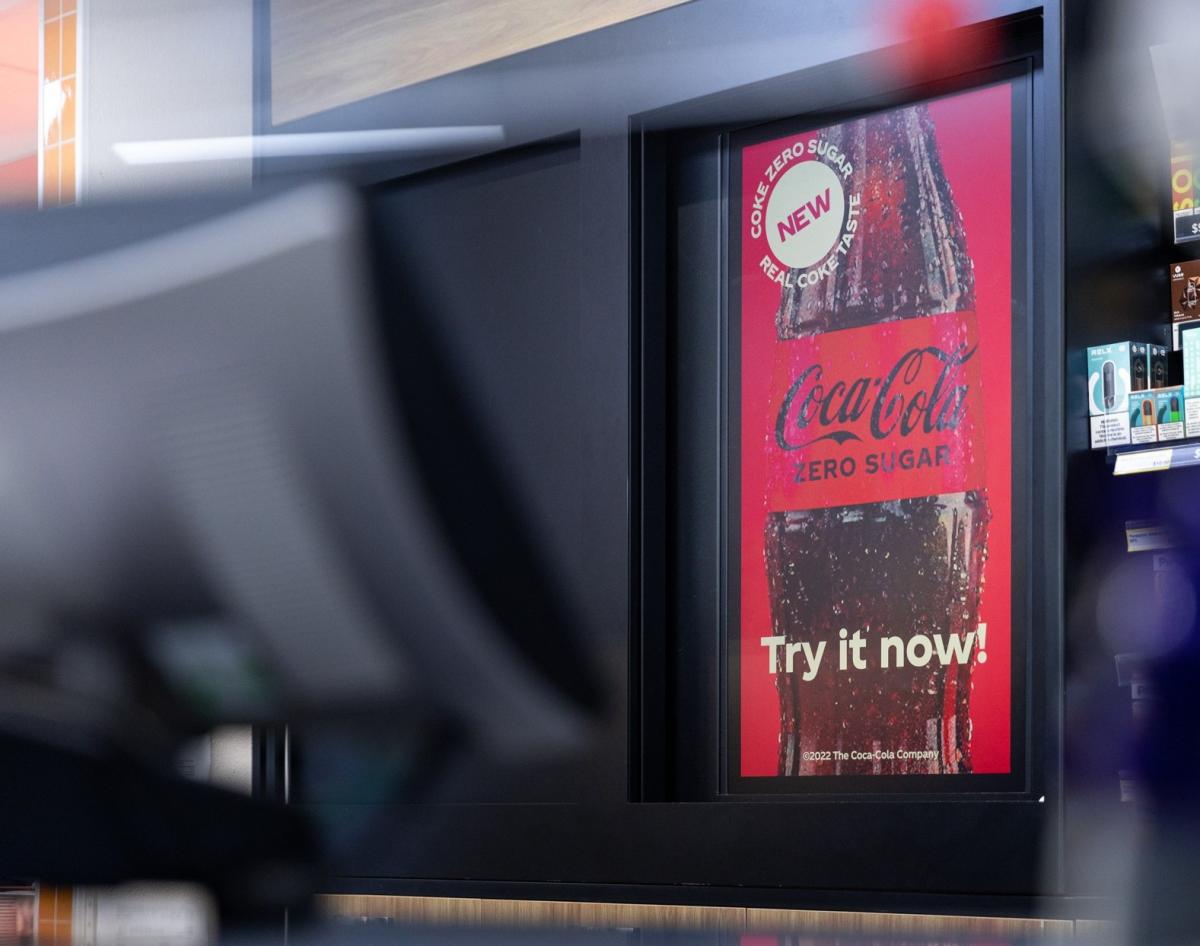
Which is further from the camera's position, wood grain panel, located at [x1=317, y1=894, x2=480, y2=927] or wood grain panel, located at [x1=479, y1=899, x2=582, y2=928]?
wood grain panel, located at [x1=317, y1=894, x2=480, y2=927]

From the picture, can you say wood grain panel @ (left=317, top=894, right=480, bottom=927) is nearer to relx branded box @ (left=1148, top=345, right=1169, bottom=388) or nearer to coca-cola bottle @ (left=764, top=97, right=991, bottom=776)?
coca-cola bottle @ (left=764, top=97, right=991, bottom=776)

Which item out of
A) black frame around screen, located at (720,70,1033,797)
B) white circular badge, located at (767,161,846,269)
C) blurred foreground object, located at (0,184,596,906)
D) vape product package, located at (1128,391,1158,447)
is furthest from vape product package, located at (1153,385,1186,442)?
blurred foreground object, located at (0,184,596,906)

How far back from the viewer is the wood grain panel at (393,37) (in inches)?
80.6

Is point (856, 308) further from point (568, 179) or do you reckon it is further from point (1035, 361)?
point (568, 179)

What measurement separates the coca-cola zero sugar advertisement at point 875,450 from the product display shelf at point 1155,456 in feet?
0.52

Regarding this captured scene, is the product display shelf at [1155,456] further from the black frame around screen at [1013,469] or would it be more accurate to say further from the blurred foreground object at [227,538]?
the blurred foreground object at [227,538]

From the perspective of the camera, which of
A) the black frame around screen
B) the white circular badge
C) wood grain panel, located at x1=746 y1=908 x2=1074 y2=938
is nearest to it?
wood grain panel, located at x1=746 y1=908 x2=1074 y2=938

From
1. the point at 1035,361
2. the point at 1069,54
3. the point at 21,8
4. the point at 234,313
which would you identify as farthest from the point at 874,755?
the point at 21,8

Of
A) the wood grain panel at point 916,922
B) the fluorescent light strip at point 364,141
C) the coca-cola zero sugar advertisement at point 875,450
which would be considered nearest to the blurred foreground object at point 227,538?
the fluorescent light strip at point 364,141

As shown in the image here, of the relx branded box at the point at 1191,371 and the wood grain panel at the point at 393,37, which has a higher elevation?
the wood grain panel at the point at 393,37

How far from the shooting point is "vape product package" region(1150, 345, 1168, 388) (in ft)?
5.03

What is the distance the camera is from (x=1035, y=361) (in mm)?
1630

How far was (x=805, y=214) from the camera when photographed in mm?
1860

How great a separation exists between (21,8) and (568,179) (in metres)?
1.16
